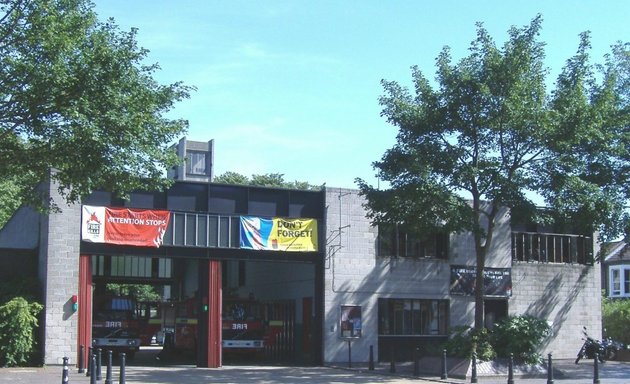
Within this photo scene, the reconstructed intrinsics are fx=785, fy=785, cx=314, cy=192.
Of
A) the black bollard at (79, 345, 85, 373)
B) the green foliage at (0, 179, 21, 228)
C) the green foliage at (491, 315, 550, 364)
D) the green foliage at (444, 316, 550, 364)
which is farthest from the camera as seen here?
the green foliage at (0, 179, 21, 228)

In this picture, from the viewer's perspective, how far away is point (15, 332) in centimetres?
2645

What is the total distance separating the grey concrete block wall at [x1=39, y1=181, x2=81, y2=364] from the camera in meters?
A: 27.2

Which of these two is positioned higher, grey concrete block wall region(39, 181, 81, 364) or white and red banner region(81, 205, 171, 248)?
white and red banner region(81, 205, 171, 248)

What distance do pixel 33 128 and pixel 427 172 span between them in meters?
12.8

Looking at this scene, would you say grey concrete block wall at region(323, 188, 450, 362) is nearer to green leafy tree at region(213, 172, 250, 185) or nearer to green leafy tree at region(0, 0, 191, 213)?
green leafy tree at region(0, 0, 191, 213)

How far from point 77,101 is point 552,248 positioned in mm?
25709

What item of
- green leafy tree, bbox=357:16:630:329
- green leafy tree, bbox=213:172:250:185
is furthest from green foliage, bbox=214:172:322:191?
green leafy tree, bbox=357:16:630:329

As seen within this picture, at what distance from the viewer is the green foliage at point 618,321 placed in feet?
126

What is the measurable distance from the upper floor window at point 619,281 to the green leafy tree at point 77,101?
4467 centimetres

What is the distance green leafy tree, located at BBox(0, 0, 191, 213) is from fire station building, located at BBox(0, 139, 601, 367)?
8781 mm

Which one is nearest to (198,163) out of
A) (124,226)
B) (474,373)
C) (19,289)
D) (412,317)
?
(412,317)

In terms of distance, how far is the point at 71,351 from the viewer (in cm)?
2730

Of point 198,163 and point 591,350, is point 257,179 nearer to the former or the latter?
point 198,163

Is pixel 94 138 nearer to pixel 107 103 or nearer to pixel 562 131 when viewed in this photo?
pixel 107 103
